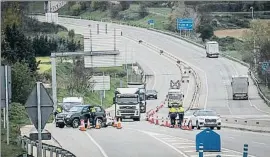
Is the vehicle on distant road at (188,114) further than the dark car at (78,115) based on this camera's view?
Yes

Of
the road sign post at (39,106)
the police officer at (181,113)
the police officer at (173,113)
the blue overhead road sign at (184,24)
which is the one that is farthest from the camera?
the police officer at (181,113)

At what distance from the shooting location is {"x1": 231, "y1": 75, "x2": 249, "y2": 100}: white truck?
2675cm

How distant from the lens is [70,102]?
25.8 meters

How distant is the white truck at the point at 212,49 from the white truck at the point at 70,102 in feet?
15.3

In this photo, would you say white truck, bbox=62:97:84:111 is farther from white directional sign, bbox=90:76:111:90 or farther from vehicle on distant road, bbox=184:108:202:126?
vehicle on distant road, bbox=184:108:202:126

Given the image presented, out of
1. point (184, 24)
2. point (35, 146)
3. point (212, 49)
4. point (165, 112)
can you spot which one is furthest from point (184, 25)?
point (35, 146)

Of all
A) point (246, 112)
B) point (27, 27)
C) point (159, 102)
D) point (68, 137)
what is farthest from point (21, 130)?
point (246, 112)

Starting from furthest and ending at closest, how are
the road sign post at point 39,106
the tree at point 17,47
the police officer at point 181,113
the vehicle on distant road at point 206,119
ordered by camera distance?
the police officer at point 181,113 < the vehicle on distant road at point 206,119 < the tree at point 17,47 < the road sign post at point 39,106

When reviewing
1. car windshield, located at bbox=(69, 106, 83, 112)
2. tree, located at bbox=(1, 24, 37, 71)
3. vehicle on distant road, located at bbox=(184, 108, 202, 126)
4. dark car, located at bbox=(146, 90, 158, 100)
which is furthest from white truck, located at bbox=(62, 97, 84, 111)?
vehicle on distant road, located at bbox=(184, 108, 202, 126)

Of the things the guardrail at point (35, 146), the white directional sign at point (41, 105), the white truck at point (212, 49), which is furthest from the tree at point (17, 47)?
the white directional sign at point (41, 105)

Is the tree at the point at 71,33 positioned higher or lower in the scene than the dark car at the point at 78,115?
higher

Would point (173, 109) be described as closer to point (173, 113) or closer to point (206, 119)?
point (173, 113)

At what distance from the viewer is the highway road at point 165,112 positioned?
77.6 feet

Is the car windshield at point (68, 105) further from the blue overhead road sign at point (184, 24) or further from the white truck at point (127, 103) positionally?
the blue overhead road sign at point (184, 24)
